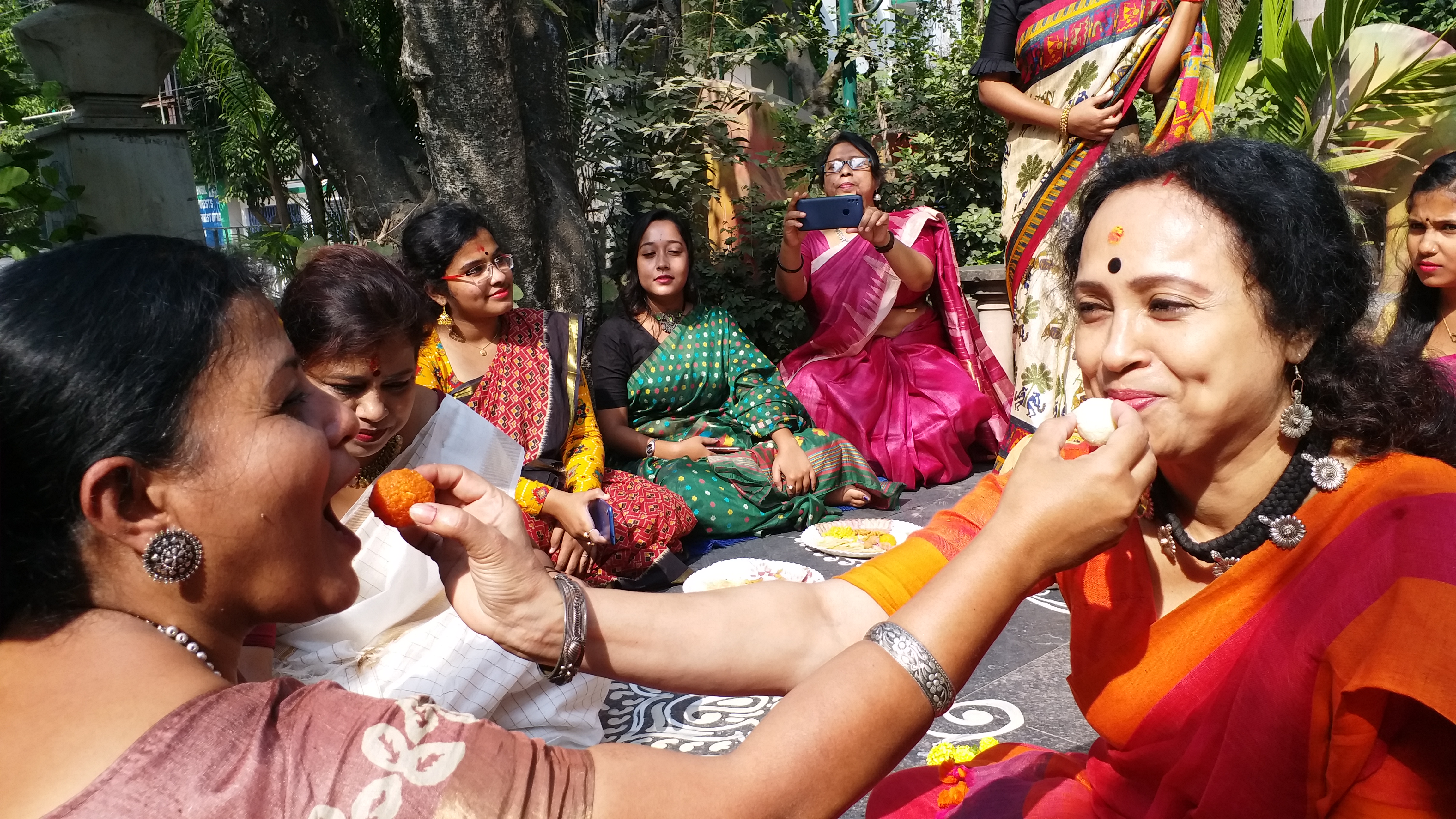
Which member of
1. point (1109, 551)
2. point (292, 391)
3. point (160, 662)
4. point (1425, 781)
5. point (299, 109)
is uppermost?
point (299, 109)

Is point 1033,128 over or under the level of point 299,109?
under

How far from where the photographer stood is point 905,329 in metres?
6.85

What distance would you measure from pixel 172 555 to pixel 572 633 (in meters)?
0.64

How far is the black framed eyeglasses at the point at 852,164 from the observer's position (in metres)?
6.61

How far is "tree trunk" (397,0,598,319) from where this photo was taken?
4.97 metres

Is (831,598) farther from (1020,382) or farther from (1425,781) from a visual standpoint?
(1020,382)

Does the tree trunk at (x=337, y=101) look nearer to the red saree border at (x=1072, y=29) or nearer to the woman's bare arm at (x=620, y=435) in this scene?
the woman's bare arm at (x=620, y=435)

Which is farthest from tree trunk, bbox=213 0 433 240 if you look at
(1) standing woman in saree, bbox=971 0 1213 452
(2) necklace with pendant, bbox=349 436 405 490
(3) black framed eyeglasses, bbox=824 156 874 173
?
(1) standing woman in saree, bbox=971 0 1213 452

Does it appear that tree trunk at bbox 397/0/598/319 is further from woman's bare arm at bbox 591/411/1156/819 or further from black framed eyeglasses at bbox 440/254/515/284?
woman's bare arm at bbox 591/411/1156/819

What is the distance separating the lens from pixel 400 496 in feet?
5.56

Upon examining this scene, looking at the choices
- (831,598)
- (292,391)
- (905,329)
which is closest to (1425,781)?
(831,598)

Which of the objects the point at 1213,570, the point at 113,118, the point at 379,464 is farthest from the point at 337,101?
the point at 1213,570

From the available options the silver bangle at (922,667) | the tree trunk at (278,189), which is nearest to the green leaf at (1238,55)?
the silver bangle at (922,667)

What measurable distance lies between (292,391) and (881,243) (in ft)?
16.5
